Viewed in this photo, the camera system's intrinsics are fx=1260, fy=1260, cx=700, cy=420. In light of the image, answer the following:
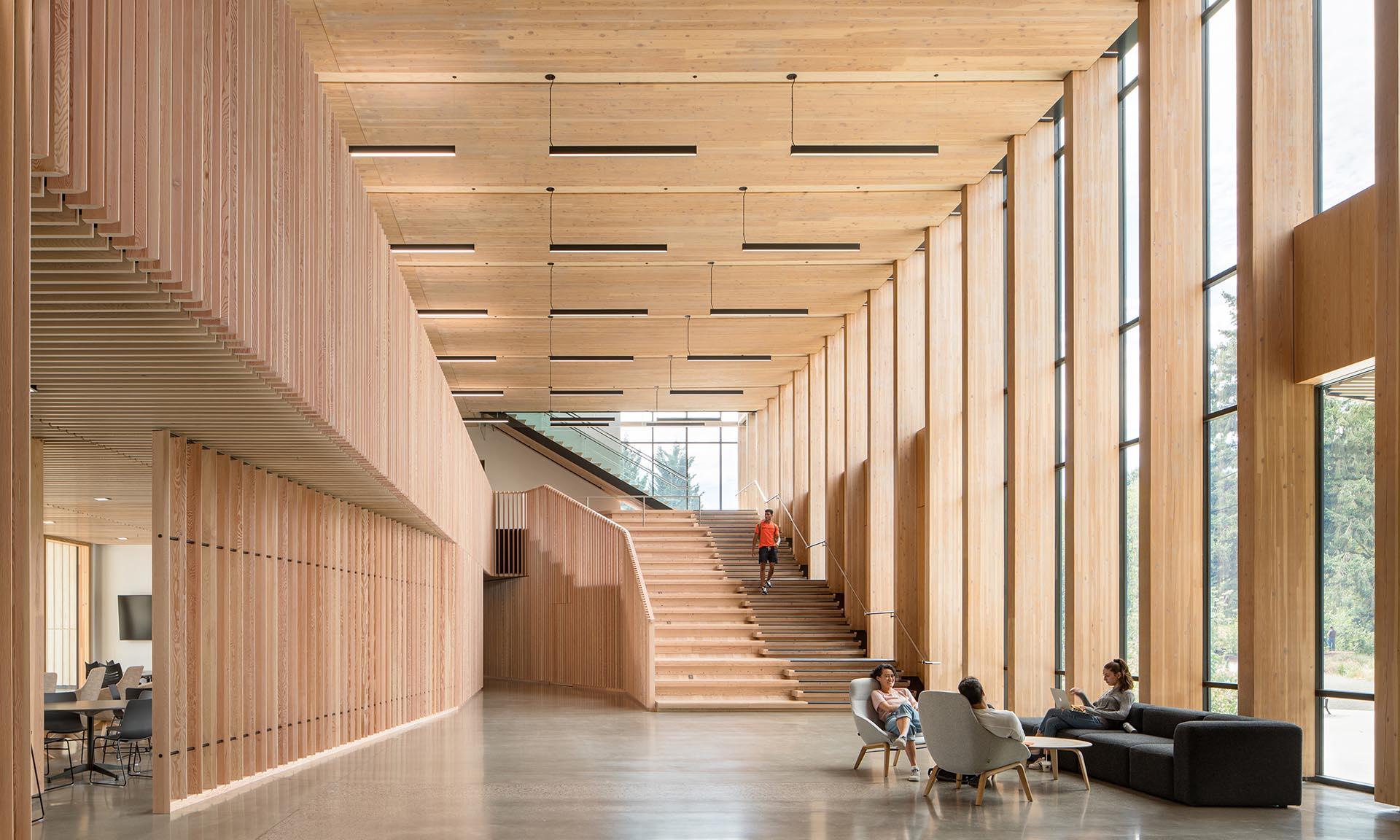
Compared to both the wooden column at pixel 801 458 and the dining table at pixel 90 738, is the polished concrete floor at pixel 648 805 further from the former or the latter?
the wooden column at pixel 801 458

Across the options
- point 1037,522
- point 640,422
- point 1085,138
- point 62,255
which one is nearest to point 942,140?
point 1085,138

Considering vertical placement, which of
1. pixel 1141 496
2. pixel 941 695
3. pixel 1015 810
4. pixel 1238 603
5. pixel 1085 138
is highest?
pixel 1085 138

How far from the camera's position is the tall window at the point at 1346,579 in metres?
8.71

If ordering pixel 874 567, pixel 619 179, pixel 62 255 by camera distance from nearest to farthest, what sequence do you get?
1. pixel 62 255
2. pixel 619 179
3. pixel 874 567

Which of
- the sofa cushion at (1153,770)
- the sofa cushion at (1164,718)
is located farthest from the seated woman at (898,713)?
the sofa cushion at (1164,718)

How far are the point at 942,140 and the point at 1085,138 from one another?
1.79 metres

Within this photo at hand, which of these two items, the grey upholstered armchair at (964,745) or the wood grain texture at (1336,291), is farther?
the grey upholstered armchair at (964,745)

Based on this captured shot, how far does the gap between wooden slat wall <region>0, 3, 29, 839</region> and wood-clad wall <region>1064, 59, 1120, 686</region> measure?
9356 millimetres

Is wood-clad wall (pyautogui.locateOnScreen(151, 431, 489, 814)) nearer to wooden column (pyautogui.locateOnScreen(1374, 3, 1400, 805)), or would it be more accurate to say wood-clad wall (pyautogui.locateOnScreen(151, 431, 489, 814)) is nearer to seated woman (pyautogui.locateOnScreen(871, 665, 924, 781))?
seated woman (pyautogui.locateOnScreen(871, 665, 924, 781))

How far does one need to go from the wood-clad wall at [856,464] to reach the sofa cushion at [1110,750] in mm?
9728

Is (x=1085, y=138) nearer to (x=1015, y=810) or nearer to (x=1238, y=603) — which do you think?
(x=1238, y=603)

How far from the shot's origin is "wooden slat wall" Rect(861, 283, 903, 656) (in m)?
18.7

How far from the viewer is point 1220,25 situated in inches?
412

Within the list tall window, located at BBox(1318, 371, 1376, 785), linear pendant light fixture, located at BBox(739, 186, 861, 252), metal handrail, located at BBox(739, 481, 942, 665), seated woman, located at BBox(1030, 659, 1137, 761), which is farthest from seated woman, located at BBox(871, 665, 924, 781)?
metal handrail, located at BBox(739, 481, 942, 665)
